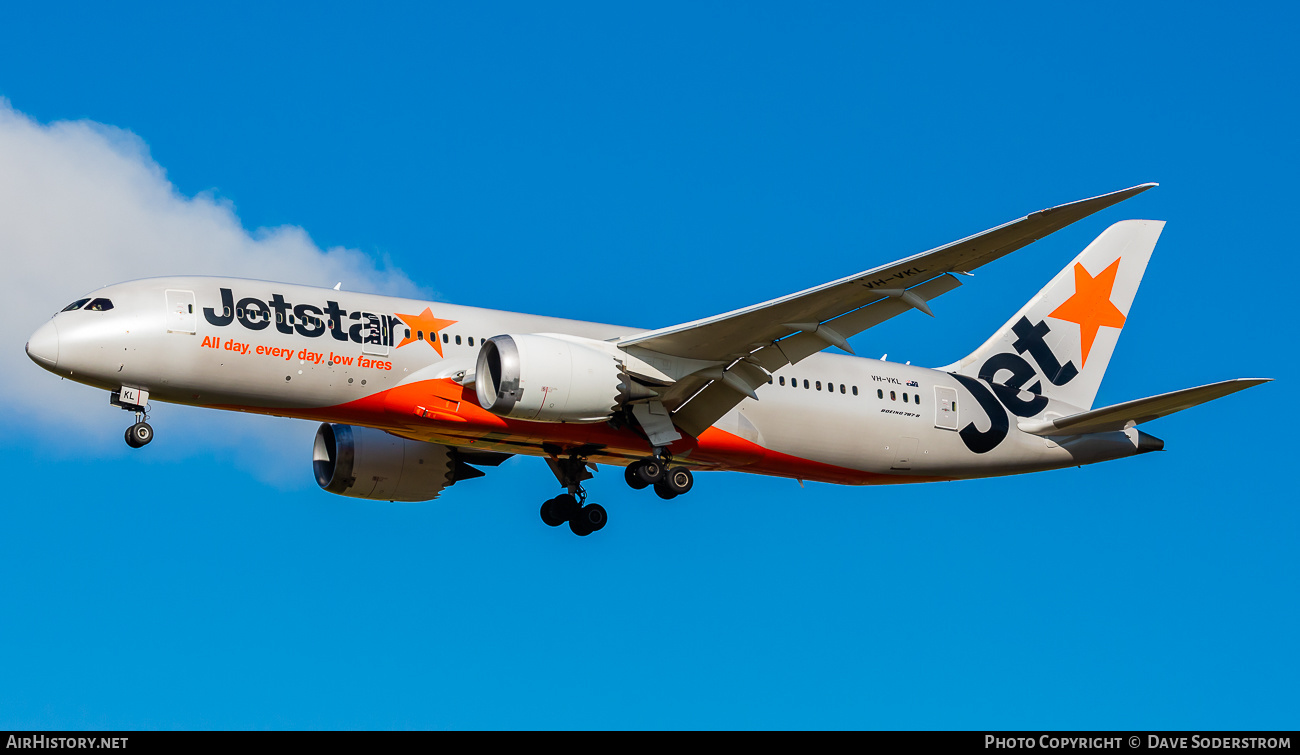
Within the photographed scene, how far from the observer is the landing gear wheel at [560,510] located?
32.5 metres

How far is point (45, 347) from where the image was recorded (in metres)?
25.5

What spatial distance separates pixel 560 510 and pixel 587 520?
0.72 meters

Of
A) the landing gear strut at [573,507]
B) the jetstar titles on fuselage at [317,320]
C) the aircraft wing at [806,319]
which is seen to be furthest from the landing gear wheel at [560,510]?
the jetstar titles on fuselage at [317,320]

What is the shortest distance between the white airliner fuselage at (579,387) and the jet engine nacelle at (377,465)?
49 mm

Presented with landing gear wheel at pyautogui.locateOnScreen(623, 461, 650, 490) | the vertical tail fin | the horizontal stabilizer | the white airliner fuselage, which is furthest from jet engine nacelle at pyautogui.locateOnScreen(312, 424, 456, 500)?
the horizontal stabilizer

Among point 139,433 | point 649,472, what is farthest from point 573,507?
point 139,433

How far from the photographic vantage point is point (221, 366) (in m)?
26.1

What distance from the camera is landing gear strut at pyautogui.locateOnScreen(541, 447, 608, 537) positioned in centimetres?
3234

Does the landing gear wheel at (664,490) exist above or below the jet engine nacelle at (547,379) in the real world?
below

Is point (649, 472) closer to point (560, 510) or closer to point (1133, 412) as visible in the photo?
point (560, 510)

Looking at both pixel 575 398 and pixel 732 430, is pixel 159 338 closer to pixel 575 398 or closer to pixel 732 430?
pixel 575 398

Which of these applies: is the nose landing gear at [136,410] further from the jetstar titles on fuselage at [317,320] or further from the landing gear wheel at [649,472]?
the landing gear wheel at [649,472]
